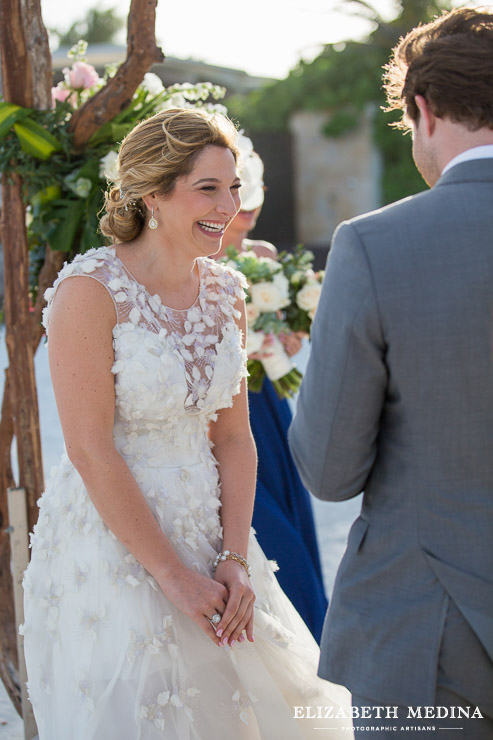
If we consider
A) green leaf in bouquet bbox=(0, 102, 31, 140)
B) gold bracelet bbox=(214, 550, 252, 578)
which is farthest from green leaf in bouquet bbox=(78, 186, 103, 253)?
gold bracelet bbox=(214, 550, 252, 578)

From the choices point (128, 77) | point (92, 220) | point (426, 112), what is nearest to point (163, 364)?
point (426, 112)

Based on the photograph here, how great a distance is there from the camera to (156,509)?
2.20 m

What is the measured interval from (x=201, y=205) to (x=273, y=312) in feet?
5.68

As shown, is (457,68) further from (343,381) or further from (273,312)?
(273,312)

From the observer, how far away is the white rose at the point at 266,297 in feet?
12.7

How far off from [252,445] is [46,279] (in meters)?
1.21

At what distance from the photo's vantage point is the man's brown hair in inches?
56.5

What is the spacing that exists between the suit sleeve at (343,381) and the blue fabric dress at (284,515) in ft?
6.47

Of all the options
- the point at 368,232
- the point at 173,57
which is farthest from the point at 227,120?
the point at 173,57

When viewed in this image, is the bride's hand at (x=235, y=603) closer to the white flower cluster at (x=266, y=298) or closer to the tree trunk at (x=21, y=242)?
the tree trunk at (x=21, y=242)

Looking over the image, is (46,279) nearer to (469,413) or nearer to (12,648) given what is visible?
(12,648)

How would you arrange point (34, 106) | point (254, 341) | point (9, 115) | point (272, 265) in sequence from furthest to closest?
point (272, 265) < point (254, 341) < point (34, 106) < point (9, 115)

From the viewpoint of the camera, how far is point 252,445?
2.48 metres

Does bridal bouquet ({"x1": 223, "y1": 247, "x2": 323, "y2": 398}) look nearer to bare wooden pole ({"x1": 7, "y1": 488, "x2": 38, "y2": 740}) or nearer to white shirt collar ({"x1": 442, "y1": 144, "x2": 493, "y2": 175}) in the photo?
bare wooden pole ({"x1": 7, "y1": 488, "x2": 38, "y2": 740})
